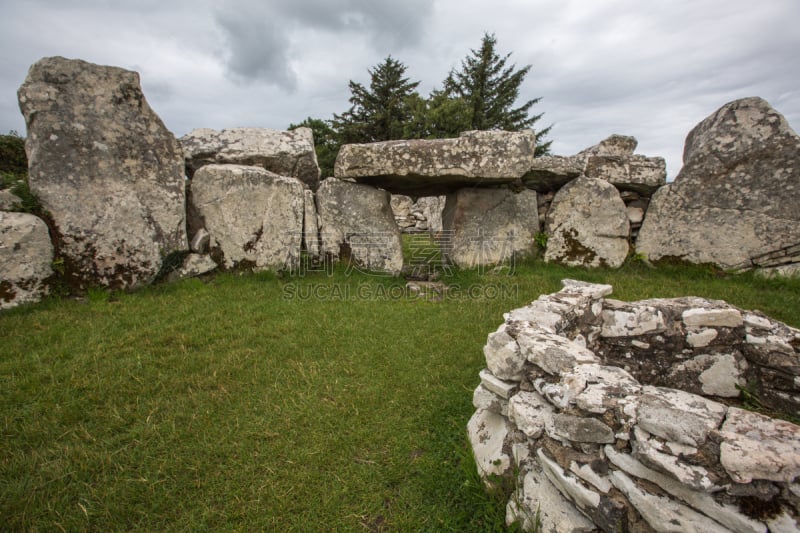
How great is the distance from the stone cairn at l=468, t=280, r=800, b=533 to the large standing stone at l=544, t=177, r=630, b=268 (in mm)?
3692

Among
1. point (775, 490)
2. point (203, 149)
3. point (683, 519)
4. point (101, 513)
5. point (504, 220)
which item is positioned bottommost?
point (101, 513)

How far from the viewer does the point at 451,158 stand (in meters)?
5.81

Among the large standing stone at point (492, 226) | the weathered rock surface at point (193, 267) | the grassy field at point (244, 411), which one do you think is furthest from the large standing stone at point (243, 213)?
the large standing stone at point (492, 226)

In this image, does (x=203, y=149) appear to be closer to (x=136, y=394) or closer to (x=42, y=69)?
(x=42, y=69)

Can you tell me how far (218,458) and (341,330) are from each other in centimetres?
194

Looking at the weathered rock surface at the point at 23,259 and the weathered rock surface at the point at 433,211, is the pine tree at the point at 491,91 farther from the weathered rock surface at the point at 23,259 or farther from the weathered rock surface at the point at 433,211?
the weathered rock surface at the point at 23,259

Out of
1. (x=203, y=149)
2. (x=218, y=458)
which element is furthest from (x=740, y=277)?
(x=203, y=149)

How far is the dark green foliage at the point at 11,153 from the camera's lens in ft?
24.9

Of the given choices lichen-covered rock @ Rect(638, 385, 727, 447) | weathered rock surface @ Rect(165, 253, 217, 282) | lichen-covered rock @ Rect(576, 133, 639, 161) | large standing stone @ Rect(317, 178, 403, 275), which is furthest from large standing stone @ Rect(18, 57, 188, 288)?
lichen-covered rock @ Rect(576, 133, 639, 161)

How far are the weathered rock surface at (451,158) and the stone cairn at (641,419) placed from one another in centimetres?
359

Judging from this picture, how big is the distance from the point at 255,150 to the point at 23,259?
3560 mm

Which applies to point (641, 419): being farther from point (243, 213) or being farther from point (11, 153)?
point (11, 153)

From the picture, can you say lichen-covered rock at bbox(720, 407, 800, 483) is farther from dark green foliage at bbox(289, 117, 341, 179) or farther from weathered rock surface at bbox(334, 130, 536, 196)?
dark green foliage at bbox(289, 117, 341, 179)

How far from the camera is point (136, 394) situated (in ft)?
9.22
